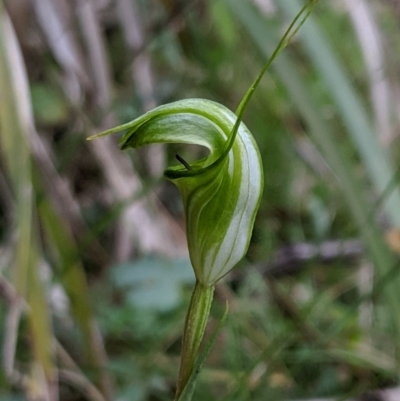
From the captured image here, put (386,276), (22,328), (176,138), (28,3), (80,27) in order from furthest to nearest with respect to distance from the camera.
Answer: (80,27) < (28,3) < (22,328) < (386,276) < (176,138)

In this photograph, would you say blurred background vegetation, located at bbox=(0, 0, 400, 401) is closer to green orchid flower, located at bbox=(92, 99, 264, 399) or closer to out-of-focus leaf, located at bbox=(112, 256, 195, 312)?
out-of-focus leaf, located at bbox=(112, 256, 195, 312)

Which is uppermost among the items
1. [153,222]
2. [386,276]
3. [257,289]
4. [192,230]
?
[192,230]

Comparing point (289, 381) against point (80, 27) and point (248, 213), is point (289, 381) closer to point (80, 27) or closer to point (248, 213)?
point (248, 213)

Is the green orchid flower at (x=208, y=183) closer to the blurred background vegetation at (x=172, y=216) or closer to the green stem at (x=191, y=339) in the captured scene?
the green stem at (x=191, y=339)

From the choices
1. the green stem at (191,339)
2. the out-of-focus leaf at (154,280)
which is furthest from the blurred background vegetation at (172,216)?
the green stem at (191,339)

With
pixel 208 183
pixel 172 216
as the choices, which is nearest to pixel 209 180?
pixel 208 183

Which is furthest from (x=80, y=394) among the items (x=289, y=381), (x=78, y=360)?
(x=289, y=381)

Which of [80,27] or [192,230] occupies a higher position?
[192,230]
